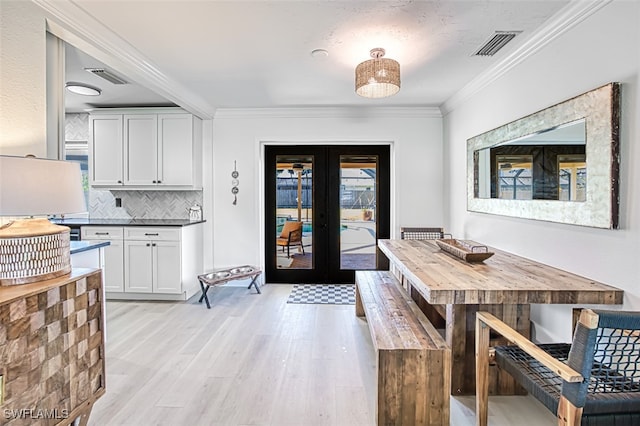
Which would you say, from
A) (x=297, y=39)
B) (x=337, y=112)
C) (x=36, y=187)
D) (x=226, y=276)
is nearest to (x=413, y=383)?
(x=36, y=187)

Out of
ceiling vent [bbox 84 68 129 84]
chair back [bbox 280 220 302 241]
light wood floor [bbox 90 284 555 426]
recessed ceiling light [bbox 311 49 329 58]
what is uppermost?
ceiling vent [bbox 84 68 129 84]

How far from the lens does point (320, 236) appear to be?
4.83 meters

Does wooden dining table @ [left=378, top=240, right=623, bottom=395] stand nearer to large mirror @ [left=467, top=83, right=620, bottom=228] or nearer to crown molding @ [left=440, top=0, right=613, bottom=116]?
large mirror @ [left=467, top=83, right=620, bottom=228]

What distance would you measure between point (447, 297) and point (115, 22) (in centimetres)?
281

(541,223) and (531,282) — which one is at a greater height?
(541,223)

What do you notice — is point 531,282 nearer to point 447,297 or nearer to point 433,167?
point 447,297

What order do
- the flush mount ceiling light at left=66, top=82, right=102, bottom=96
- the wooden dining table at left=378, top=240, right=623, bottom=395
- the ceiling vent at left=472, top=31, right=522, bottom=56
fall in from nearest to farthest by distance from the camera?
the wooden dining table at left=378, top=240, right=623, bottom=395 → the ceiling vent at left=472, top=31, right=522, bottom=56 → the flush mount ceiling light at left=66, top=82, right=102, bottom=96

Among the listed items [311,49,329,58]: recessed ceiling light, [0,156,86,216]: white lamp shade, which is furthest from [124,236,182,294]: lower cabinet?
[311,49,329,58]: recessed ceiling light

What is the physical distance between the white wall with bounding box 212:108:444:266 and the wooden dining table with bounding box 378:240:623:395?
1940 millimetres

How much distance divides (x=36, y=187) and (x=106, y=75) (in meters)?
2.48

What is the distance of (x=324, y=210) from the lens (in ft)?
15.7

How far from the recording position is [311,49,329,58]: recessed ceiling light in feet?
8.98

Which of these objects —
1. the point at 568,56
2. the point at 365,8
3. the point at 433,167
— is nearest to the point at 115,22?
the point at 365,8

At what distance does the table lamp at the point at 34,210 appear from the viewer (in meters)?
1.39
